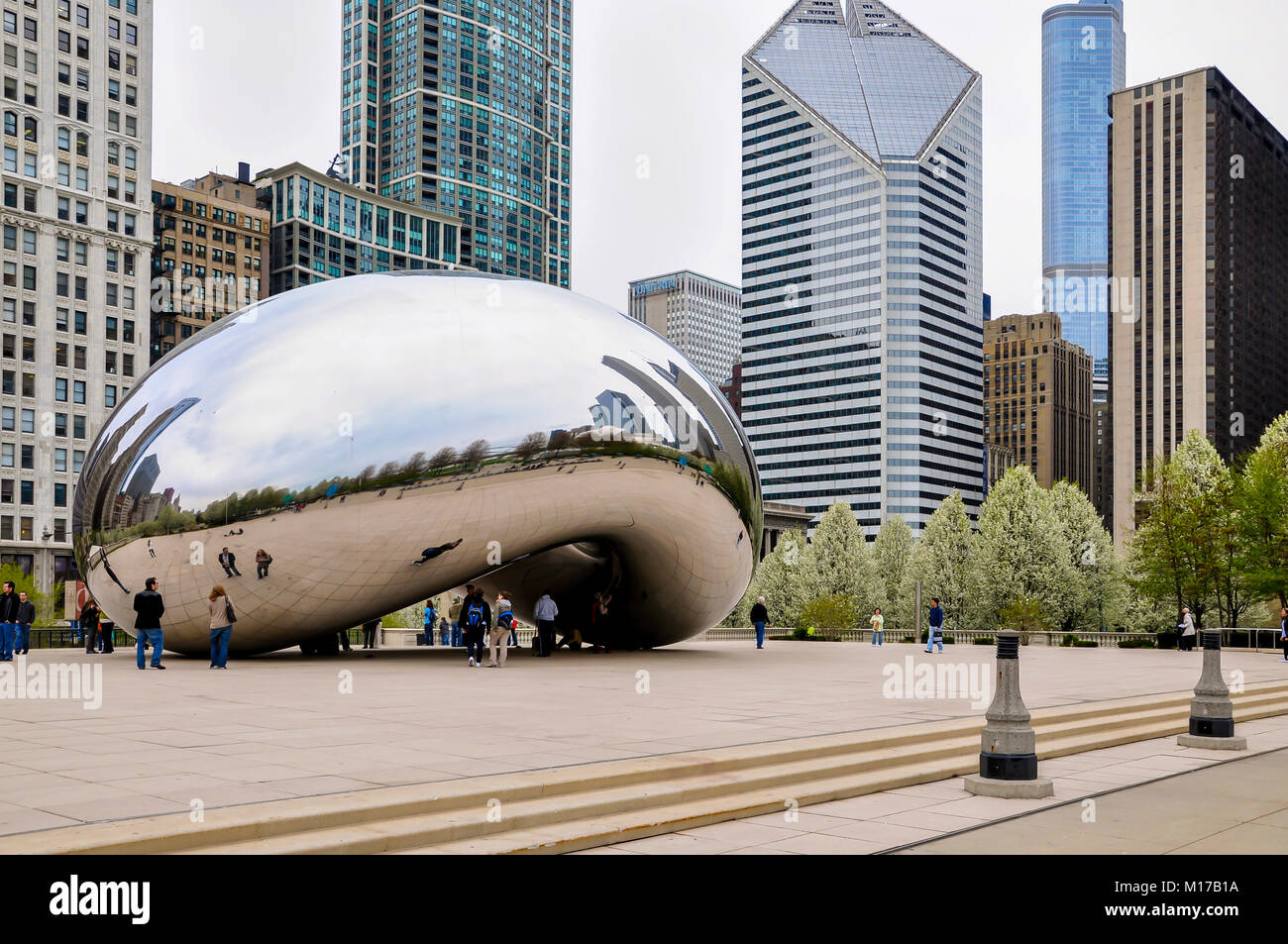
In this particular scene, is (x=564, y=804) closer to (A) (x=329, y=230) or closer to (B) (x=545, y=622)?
(B) (x=545, y=622)

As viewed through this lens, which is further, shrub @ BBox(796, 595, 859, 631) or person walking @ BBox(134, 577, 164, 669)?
shrub @ BBox(796, 595, 859, 631)

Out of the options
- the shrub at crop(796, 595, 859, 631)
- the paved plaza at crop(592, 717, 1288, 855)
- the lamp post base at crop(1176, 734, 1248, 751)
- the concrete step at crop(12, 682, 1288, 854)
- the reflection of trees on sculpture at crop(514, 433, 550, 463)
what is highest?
the reflection of trees on sculpture at crop(514, 433, 550, 463)

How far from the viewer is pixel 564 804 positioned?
835 centimetres

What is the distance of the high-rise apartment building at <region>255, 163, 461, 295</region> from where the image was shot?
150 metres

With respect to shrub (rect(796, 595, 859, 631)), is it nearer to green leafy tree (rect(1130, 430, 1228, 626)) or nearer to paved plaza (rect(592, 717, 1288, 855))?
green leafy tree (rect(1130, 430, 1228, 626))

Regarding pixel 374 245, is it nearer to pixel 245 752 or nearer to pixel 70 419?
pixel 70 419

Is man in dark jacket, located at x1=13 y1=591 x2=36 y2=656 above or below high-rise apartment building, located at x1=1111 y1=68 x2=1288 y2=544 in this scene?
below

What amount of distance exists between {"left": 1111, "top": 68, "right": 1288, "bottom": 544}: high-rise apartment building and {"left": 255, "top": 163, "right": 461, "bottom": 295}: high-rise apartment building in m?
91.5

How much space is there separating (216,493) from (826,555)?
198ft

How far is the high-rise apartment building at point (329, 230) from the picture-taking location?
150500 mm

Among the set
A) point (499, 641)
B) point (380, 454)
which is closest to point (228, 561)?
point (380, 454)

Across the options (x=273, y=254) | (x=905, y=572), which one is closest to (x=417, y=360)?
(x=905, y=572)

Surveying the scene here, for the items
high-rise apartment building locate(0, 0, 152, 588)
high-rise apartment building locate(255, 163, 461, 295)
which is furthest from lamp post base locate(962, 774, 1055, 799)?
high-rise apartment building locate(255, 163, 461, 295)

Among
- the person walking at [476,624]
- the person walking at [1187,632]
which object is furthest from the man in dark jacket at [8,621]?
the person walking at [1187,632]
